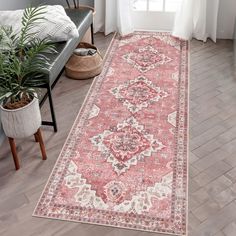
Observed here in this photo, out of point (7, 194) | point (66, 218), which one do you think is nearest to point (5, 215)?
point (7, 194)

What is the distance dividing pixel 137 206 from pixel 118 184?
20 cm

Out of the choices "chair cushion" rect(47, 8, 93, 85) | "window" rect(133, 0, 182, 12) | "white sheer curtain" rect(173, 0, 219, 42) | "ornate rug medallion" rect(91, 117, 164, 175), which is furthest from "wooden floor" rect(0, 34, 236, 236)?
"window" rect(133, 0, 182, 12)

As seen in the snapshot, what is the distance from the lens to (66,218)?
195 centimetres

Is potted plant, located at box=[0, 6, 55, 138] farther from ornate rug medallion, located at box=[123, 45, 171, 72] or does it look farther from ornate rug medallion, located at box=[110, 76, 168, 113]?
ornate rug medallion, located at box=[123, 45, 171, 72]

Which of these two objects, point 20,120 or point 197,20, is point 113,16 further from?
point 20,120

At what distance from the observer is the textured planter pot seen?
204cm

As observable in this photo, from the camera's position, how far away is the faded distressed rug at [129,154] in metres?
1.98

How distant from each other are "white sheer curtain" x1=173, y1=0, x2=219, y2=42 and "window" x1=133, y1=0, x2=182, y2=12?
19 centimetres

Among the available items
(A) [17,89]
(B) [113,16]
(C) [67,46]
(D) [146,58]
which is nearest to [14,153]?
(A) [17,89]

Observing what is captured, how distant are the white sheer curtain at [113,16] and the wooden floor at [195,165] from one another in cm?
91

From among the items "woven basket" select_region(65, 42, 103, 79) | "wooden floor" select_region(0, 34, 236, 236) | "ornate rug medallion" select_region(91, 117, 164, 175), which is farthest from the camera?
"woven basket" select_region(65, 42, 103, 79)

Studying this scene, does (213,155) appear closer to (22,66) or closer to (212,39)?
(22,66)

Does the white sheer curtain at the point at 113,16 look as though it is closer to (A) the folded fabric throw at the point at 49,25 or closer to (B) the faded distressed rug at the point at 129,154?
(B) the faded distressed rug at the point at 129,154

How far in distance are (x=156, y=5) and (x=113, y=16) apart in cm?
48
